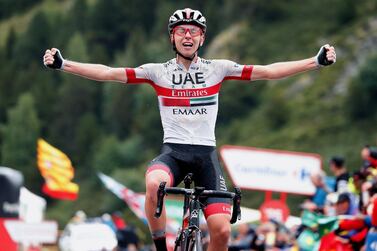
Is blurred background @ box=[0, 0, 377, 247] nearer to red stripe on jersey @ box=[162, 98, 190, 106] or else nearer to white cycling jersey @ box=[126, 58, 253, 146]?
white cycling jersey @ box=[126, 58, 253, 146]

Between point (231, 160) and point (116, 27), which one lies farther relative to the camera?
point (116, 27)

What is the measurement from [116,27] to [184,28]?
549 ft

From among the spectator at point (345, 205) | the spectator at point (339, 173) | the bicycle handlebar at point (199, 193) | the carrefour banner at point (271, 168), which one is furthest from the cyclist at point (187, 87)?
the carrefour banner at point (271, 168)

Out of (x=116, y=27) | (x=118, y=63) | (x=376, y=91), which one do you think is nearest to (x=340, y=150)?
(x=376, y=91)

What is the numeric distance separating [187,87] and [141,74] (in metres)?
0.46

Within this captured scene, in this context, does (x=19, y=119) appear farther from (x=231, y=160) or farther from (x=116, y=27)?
(x=231, y=160)

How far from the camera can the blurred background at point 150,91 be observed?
114 m

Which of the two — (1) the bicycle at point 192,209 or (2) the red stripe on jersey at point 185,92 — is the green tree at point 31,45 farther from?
(1) the bicycle at point 192,209

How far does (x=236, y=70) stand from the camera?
506 inches

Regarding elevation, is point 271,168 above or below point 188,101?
below

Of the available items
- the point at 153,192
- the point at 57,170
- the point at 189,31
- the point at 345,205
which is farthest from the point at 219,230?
the point at 57,170

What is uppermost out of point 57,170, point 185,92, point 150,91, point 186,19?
point 150,91

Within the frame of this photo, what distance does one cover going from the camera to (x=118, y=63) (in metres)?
159

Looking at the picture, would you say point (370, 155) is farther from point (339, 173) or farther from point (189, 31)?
point (189, 31)
